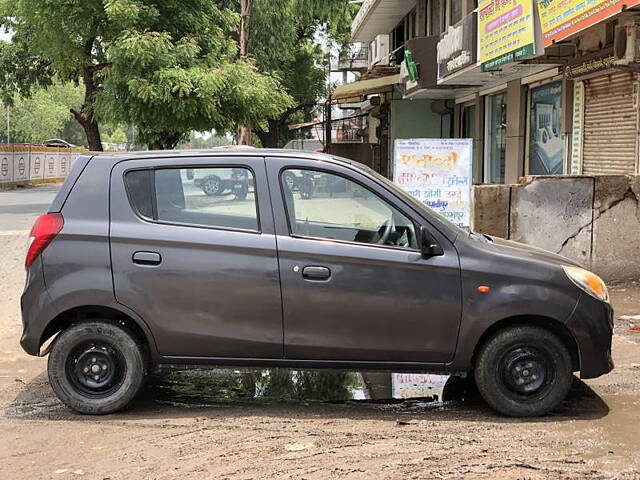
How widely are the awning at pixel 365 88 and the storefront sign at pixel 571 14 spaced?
38.8ft

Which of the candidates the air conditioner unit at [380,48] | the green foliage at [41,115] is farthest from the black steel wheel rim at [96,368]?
the green foliage at [41,115]

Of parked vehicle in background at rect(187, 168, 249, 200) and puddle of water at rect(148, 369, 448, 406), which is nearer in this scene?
parked vehicle in background at rect(187, 168, 249, 200)

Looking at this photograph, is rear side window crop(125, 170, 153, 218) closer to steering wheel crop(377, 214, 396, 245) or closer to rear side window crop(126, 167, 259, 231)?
rear side window crop(126, 167, 259, 231)

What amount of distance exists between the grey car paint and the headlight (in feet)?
0.16

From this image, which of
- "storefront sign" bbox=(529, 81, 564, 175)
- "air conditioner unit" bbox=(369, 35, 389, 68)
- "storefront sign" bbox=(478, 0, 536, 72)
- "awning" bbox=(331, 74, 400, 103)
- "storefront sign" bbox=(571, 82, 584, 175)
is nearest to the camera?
"storefront sign" bbox=(478, 0, 536, 72)

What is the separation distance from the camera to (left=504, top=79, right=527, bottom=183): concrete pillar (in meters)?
16.6

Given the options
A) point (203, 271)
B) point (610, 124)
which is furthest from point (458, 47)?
point (203, 271)

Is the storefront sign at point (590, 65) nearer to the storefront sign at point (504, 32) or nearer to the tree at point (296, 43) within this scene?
the storefront sign at point (504, 32)

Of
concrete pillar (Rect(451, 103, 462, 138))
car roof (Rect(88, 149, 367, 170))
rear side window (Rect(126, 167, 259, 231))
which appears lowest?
rear side window (Rect(126, 167, 259, 231))

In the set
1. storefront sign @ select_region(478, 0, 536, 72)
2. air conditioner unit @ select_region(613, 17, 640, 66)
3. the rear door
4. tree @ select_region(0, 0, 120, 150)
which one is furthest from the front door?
tree @ select_region(0, 0, 120, 150)

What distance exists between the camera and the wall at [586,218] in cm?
921

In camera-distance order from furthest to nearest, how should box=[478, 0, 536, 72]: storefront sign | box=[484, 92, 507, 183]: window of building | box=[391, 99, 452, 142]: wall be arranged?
1. box=[391, 99, 452, 142]: wall
2. box=[484, 92, 507, 183]: window of building
3. box=[478, 0, 536, 72]: storefront sign

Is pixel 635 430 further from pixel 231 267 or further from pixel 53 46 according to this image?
pixel 53 46

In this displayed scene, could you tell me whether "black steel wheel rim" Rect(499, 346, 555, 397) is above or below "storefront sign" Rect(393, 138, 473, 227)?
below
